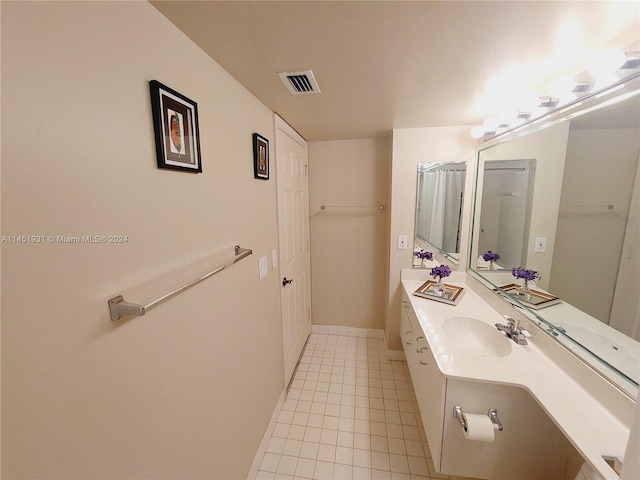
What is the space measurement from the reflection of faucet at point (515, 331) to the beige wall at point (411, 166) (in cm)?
79

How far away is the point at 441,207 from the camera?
220 centimetres

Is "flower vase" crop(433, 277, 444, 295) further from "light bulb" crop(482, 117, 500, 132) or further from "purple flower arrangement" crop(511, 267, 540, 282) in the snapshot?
"light bulb" crop(482, 117, 500, 132)

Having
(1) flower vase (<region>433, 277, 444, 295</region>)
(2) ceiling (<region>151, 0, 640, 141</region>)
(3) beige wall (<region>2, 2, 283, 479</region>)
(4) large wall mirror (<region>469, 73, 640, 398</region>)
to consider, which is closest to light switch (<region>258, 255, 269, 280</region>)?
(3) beige wall (<region>2, 2, 283, 479</region>)

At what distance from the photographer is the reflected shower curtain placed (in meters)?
2.12

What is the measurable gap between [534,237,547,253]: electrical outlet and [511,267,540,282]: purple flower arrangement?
119 millimetres

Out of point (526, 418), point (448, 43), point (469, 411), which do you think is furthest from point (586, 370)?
point (448, 43)

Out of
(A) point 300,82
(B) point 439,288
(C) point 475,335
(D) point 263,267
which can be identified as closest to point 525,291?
(C) point 475,335

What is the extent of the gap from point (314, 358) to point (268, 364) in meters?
0.95

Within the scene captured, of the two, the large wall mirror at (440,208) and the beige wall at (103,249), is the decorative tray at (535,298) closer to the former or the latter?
the large wall mirror at (440,208)

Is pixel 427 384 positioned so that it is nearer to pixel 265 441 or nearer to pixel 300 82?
pixel 265 441

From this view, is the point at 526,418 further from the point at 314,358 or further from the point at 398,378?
the point at 314,358

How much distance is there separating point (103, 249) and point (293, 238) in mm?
1603

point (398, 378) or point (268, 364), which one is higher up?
point (268, 364)

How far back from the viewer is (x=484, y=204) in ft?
6.15
